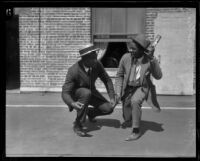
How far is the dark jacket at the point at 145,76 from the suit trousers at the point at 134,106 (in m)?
0.08

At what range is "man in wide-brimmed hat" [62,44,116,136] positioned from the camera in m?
4.50

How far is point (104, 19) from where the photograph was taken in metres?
7.79

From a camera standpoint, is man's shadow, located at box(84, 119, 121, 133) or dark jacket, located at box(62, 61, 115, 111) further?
man's shadow, located at box(84, 119, 121, 133)

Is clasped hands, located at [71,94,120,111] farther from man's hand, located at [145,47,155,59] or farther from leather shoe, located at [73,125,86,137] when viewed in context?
man's hand, located at [145,47,155,59]

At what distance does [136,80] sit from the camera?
15.7 ft

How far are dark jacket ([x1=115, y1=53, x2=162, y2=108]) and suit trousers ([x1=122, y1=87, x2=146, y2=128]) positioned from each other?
0.27 feet

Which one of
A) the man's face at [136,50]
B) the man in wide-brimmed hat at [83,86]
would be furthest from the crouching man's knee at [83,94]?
the man's face at [136,50]

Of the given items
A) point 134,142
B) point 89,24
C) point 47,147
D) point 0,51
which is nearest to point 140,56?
point 134,142

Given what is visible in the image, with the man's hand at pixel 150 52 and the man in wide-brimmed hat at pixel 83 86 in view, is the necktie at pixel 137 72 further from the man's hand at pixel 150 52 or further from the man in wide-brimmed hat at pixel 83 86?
the man in wide-brimmed hat at pixel 83 86

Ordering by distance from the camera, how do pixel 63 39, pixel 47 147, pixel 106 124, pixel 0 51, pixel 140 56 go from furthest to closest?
pixel 63 39
pixel 106 124
pixel 140 56
pixel 47 147
pixel 0 51

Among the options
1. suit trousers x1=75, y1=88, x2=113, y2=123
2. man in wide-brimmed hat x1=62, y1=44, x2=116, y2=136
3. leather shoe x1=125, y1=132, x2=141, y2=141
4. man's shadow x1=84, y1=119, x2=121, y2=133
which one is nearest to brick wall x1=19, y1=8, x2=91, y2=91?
man's shadow x1=84, y1=119, x2=121, y2=133

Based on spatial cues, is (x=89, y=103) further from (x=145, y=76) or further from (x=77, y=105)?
(x=145, y=76)

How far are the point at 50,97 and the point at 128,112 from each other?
2419 mm

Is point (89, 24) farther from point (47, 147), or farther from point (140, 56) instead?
point (47, 147)
